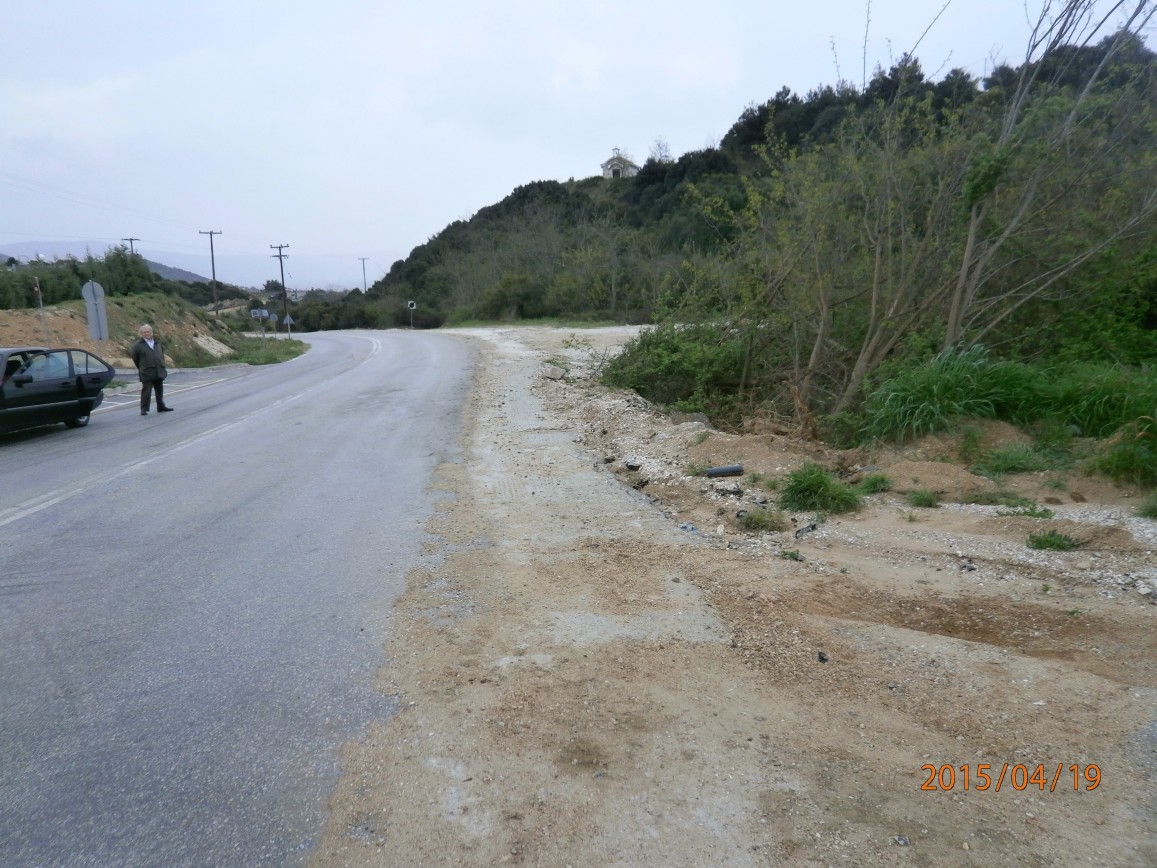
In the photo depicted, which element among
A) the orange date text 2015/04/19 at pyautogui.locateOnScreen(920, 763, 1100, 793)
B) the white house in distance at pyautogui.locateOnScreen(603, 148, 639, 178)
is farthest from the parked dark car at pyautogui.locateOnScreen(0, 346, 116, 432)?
the white house in distance at pyautogui.locateOnScreen(603, 148, 639, 178)

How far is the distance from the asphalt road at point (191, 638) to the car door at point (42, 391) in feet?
5.58

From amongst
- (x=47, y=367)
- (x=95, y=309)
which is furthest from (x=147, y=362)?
(x=95, y=309)

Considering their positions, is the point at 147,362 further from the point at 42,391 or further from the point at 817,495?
the point at 817,495

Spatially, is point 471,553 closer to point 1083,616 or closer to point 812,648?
point 812,648

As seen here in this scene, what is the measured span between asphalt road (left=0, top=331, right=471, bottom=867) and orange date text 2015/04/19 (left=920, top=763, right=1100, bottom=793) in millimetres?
2475

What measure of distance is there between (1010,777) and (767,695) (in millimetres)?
1065

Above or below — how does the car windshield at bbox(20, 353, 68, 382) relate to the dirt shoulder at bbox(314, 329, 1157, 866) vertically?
above

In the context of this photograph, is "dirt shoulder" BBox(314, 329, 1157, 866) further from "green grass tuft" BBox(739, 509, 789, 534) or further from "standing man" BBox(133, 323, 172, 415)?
"standing man" BBox(133, 323, 172, 415)

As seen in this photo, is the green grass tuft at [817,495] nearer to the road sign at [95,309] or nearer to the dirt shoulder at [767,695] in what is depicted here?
the dirt shoulder at [767,695]

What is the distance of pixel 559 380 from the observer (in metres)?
18.9

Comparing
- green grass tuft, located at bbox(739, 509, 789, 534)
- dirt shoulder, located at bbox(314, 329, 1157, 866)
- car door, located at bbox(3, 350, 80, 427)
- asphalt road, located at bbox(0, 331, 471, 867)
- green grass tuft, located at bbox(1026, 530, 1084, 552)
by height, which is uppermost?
car door, located at bbox(3, 350, 80, 427)

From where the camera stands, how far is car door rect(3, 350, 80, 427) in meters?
11.8

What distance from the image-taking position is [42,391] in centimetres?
1227

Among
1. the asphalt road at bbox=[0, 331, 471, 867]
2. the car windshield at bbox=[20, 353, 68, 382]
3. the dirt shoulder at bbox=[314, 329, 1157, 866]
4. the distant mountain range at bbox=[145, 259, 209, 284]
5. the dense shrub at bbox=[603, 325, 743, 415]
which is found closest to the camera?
the dirt shoulder at bbox=[314, 329, 1157, 866]
